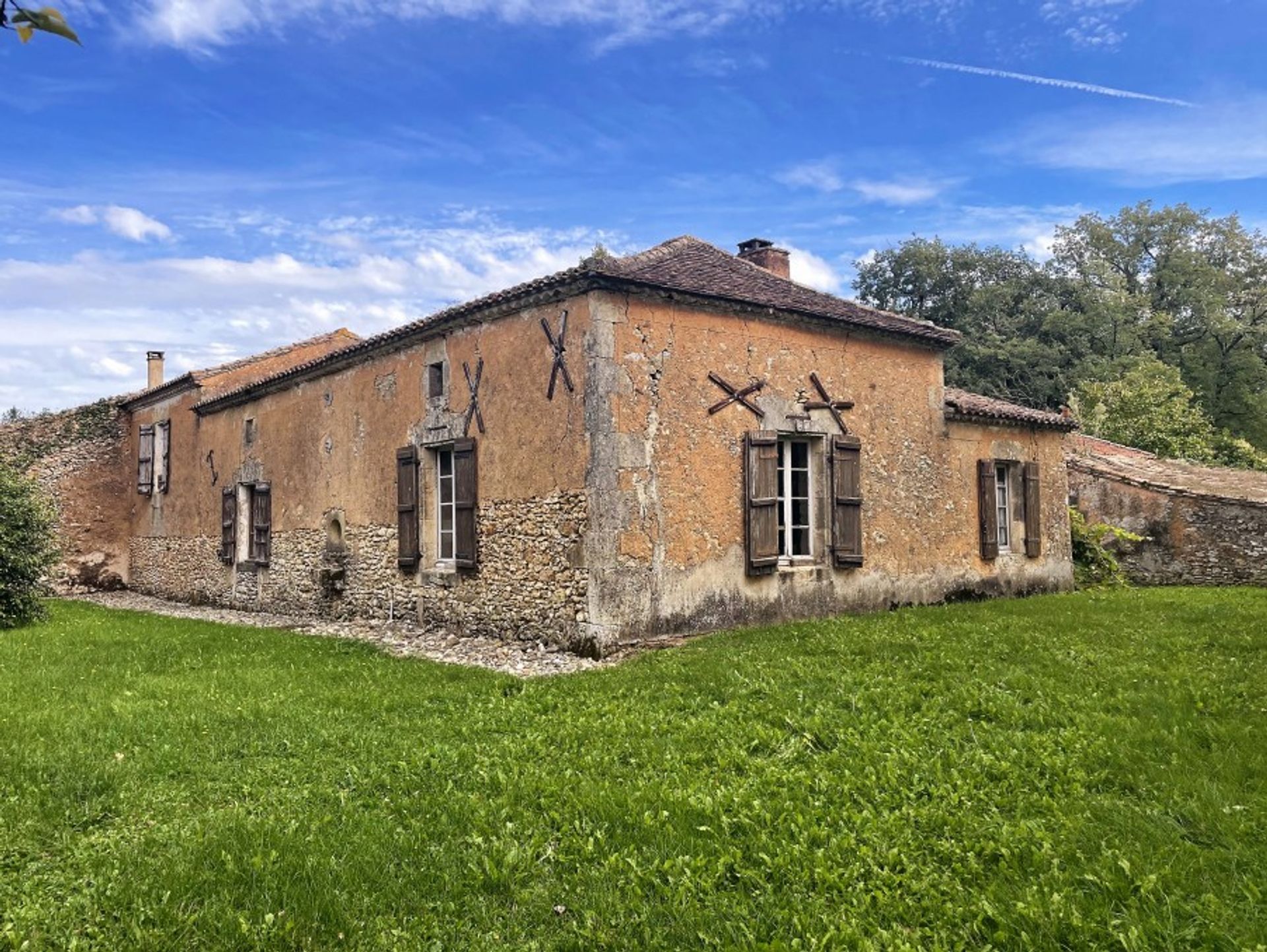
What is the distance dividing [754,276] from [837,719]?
7.07 metres

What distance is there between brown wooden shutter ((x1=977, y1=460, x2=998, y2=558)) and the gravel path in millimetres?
6169

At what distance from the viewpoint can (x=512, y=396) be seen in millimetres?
10398

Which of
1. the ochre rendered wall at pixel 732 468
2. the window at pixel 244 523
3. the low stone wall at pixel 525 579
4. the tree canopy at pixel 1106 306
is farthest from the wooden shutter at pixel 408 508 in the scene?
the tree canopy at pixel 1106 306

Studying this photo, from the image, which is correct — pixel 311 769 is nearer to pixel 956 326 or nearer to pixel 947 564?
pixel 947 564

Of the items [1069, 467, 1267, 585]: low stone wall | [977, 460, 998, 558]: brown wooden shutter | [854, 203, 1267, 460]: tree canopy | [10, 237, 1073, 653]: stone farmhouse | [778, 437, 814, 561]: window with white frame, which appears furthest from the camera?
[854, 203, 1267, 460]: tree canopy

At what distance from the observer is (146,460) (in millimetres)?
20266

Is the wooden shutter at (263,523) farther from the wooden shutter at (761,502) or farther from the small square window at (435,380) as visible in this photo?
the wooden shutter at (761,502)

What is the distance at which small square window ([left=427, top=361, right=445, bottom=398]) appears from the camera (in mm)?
11594

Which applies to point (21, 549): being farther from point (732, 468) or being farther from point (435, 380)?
point (732, 468)

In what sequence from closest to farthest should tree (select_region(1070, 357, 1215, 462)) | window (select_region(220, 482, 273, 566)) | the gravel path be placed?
the gravel path
window (select_region(220, 482, 273, 566))
tree (select_region(1070, 357, 1215, 462))

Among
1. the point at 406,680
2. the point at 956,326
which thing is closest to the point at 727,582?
the point at 406,680

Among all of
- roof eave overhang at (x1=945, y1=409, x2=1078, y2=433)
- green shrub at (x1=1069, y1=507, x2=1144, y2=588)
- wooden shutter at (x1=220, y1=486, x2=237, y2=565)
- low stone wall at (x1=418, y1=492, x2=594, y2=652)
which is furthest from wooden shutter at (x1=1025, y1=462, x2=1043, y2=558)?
wooden shutter at (x1=220, y1=486, x2=237, y2=565)

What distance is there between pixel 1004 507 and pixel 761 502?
608cm

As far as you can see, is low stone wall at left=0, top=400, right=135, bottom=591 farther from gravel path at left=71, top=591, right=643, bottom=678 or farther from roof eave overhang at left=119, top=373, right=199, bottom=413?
gravel path at left=71, top=591, right=643, bottom=678
